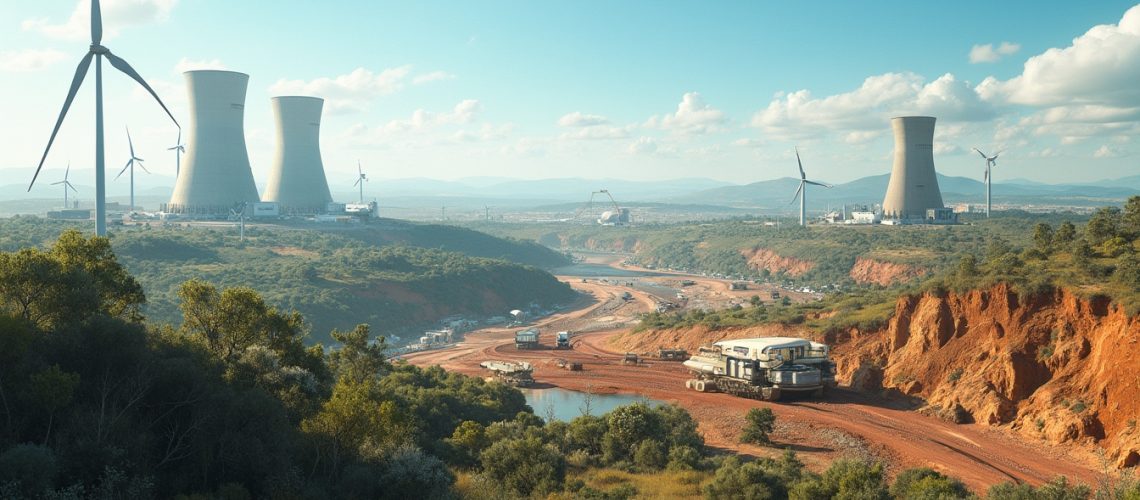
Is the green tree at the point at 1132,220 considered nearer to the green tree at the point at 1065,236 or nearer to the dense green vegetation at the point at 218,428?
the green tree at the point at 1065,236

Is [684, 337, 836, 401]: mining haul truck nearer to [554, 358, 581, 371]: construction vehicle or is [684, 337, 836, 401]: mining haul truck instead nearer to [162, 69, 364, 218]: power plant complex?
[554, 358, 581, 371]: construction vehicle

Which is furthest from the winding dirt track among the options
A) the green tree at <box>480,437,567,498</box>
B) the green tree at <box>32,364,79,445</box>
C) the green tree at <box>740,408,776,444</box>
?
the green tree at <box>32,364,79,445</box>

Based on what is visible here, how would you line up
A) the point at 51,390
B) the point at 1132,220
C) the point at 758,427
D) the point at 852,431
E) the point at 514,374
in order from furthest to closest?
the point at 514,374
the point at 1132,220
the point at 852,431
the point at 758,427
the point at 51,390

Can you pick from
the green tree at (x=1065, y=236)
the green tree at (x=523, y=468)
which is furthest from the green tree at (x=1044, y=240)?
the green tree at (x=523, y=468)

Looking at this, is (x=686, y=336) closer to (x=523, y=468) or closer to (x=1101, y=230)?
(x=1101, y=230)

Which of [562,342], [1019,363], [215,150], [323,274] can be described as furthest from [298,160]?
[1019,363]
